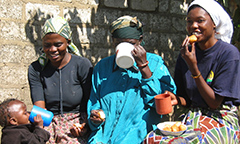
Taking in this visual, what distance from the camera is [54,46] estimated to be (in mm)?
2973

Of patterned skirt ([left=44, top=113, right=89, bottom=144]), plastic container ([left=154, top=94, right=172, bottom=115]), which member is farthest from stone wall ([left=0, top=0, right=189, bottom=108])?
plastic container ([left=154, top=94, right=172, bottom=115])

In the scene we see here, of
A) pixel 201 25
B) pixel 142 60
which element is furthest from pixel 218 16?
pixel 142 60

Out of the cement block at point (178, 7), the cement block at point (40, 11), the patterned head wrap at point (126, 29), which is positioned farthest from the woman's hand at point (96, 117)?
the cement block at point (178, 7)

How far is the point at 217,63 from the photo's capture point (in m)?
2.61

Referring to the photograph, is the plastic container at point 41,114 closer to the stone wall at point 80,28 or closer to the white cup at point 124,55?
the white cup at point 124,55

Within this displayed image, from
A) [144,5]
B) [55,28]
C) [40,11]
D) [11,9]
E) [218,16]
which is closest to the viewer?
[218,16]

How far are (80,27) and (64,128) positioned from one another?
175 centimetres

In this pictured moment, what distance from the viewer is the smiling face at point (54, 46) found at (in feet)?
9.70

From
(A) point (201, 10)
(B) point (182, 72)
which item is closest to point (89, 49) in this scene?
(B) point (182, 72)

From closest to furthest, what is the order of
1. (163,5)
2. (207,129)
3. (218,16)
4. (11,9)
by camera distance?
(207,129) → (218,16) → (11,9) → (163,5)

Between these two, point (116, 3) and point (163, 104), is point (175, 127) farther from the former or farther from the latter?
point (116, 3)

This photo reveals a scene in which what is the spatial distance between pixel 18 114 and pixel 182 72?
5.34 feet

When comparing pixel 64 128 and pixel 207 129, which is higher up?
pixel 207 129

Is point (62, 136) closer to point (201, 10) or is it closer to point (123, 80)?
point (123, 80)
